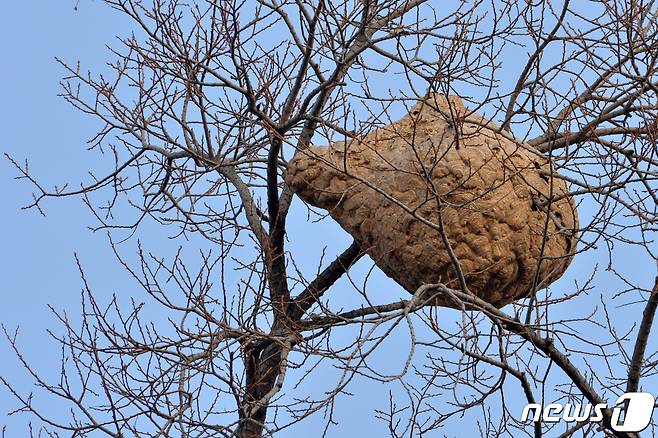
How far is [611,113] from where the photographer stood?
8039 millimetres

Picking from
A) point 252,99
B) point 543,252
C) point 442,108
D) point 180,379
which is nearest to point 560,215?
point 543,252

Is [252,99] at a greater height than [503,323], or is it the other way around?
[252,99]

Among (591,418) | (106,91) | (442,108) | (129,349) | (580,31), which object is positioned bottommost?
(591,418)

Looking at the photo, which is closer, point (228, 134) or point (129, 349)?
point (129, 349)

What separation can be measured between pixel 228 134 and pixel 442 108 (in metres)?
1.80

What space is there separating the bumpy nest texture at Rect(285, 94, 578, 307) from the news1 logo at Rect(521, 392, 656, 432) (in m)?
0.76

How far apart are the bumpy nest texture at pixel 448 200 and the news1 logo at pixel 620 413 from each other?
76cm

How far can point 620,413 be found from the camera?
7.48m

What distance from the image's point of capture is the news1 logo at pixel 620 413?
7.41 metres

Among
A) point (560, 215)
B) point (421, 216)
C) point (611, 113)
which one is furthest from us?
point (611, 113)

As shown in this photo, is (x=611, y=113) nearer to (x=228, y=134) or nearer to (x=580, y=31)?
(x=580, y=31)

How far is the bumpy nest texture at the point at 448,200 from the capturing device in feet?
23.2

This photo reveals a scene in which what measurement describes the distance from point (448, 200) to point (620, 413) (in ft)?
5.97

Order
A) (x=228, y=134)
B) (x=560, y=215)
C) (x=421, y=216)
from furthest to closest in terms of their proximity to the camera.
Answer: (x=228, y=134) < (x=560, y=215) < (x=421, y=216)
